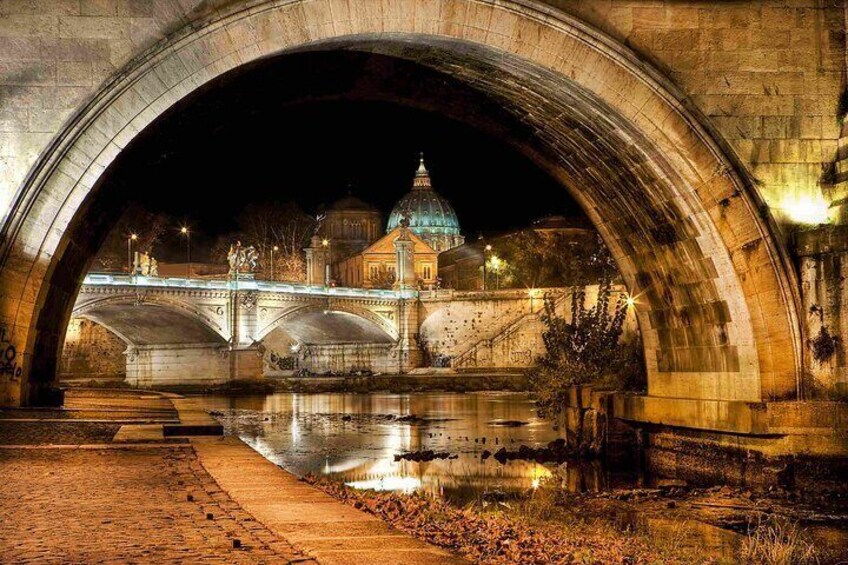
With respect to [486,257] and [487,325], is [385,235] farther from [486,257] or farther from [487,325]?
[487,325]

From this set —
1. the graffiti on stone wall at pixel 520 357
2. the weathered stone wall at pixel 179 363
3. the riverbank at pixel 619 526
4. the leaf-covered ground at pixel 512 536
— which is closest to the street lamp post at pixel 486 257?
the graffiti on stone wall at pixel 520 357

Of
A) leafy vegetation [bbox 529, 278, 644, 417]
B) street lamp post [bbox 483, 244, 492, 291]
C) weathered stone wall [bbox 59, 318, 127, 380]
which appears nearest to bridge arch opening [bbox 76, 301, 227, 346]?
weathered stone wall [bbox 59, 318, 127, 380]

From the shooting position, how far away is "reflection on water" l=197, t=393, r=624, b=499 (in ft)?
62.2

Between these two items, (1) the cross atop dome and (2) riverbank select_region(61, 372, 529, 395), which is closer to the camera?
(2) riverbank select_region(61, 372, 529, 395)

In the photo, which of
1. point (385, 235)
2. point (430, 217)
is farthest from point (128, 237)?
point (430, 217)

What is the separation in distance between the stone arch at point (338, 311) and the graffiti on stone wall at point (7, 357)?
63579 millimetres

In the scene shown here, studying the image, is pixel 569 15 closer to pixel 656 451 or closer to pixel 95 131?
pixel 95 131

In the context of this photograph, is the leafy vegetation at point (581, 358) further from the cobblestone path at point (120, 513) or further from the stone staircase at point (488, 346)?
the stone staircase at point (488, 346)

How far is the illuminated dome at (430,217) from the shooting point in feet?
517

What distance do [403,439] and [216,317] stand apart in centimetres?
4822

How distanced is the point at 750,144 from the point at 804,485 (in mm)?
4386

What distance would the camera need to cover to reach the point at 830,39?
15.2 metres

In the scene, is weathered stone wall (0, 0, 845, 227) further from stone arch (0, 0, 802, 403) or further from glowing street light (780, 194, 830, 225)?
stone arch (0, 0, 802, 403)

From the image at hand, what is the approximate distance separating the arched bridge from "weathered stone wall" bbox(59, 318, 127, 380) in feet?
18.9
